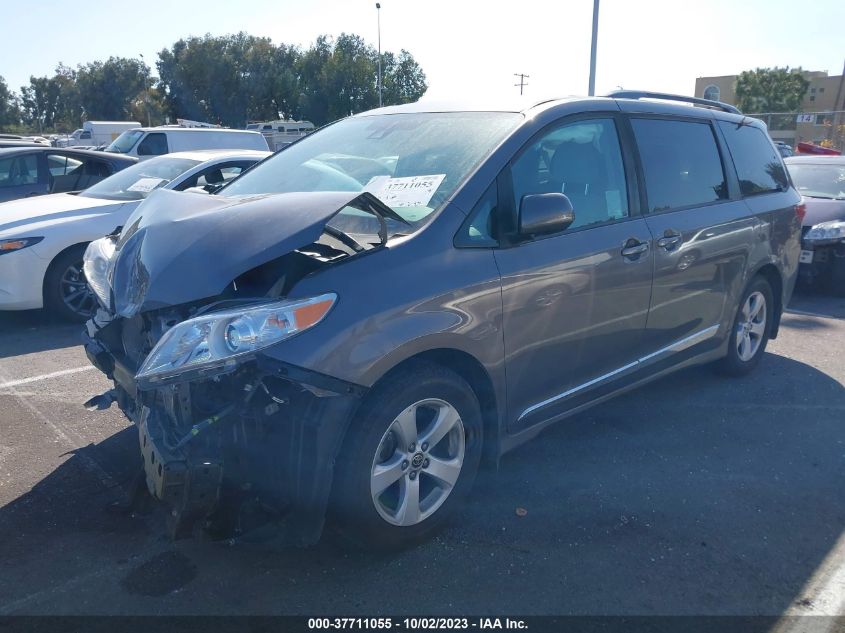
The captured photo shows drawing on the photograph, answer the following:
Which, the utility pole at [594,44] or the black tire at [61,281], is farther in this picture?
the utility pole at [594,44]

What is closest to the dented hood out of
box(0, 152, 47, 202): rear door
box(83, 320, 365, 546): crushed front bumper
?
box(83, 320, 365, 546): crushed front bumper

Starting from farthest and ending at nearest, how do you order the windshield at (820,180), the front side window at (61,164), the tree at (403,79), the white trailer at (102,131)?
the tree at (403,79) < the white trailer at (102,131) < the windshield at (820,180) < the front side window at (61,164)

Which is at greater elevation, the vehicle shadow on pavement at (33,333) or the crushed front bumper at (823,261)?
the crushed front bumper at (823,261)

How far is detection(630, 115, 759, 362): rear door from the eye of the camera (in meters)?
4.21

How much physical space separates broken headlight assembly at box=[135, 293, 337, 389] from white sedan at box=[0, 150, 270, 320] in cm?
387

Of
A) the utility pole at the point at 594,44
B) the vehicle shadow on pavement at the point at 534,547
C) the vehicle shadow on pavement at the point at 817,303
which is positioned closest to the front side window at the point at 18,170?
the vehicle shadow on pavement at the point at 534,547

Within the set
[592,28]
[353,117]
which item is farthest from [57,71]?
[353,117]

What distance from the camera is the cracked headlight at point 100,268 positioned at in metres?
3.49

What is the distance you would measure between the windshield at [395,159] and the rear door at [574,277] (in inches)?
9.7

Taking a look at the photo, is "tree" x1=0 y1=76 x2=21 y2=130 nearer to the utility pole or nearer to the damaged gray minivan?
the utility pole

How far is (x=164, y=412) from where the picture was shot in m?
2.77

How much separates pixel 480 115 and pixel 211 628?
8.76ft

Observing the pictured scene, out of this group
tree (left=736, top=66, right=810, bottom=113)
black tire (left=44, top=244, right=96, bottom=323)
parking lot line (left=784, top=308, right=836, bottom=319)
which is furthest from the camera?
tree (left=736, top=66, right=810, bottom=113)

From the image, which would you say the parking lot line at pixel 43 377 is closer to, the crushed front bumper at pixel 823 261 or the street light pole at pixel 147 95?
the crushed front bumper at pixel 823 261
